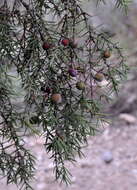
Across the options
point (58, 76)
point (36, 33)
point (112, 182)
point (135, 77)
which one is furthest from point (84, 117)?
point (135, 77)

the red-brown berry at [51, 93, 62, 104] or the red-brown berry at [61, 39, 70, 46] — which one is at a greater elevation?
the red-brown berry at [61, 39, 70, 46]

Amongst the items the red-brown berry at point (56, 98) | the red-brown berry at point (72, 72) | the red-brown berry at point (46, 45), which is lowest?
the red-brown berry at point (56, 98)

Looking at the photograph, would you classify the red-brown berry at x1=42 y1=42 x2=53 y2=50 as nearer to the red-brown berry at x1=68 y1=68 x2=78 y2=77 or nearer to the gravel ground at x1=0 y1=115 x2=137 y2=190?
the red-brown berry at x1=68 y1=68 x2=78 y2=77

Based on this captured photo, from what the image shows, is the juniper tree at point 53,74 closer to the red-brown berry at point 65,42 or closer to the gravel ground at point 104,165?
the red-brown berry at point 65,42

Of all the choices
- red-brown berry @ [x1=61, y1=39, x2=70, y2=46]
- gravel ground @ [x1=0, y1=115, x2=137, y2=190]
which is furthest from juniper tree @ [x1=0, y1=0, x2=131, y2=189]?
gravel ground @ [x1=0, y1=115, x2=137, y2=190]

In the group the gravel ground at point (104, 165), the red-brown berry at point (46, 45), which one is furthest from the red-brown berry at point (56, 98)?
the gravel ground at point (104, 165)

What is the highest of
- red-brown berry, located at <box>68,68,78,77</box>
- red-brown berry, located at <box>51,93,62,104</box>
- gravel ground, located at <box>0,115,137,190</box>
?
red-brown berry, located at <box>68,68,78,77</box>

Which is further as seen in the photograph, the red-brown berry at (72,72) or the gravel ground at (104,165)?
the gravel ground at (104,165)

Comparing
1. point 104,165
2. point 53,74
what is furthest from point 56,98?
point 104,165

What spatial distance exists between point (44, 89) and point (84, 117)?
0.35ft

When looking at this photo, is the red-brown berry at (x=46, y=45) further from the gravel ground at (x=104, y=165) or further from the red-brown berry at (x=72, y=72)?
the gravel ground at (x=104, y=165)

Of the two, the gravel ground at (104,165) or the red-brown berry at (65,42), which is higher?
the red-brown berry at (65,42)

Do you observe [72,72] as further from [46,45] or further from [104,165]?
[104,165]

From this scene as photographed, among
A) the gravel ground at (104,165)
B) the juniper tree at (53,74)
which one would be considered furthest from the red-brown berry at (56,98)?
the gravel ground at (104,165)
